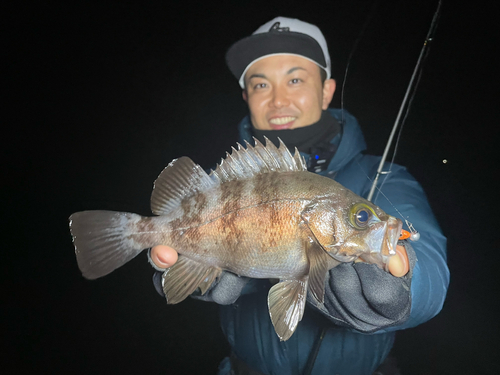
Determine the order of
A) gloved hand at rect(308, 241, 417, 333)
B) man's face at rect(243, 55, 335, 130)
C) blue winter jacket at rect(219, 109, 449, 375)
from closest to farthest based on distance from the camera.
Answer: gloved hand at rect(308, 241, 417, 333)
blue winter jacket at rect(219, 109, 449, 375)
man's face at rect(243, 55, 335, 130)

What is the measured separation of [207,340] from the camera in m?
3.02

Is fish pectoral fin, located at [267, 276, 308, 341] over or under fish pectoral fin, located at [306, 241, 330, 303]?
under

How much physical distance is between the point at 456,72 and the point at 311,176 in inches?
113

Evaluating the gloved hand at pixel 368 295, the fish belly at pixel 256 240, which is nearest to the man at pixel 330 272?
the gloved hand at pixel 368 295

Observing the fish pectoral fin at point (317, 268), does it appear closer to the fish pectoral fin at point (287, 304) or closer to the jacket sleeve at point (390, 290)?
the fish pectoral fin at point (287, 304)

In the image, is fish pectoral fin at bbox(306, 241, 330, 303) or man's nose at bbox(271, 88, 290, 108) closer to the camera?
fish pectoral fin at bbox(306, 241, 330, 303)

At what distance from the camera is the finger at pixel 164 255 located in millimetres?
724

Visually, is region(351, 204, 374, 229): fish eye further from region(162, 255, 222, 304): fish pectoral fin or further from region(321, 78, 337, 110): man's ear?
region(321, 78, 337, 110): man's ear

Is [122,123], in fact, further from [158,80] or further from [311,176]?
[311,176]

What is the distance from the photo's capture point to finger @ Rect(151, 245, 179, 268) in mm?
724

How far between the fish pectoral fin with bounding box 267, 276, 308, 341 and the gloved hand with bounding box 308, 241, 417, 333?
122 millimetres

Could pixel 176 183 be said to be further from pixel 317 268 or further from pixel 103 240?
pixel 317 268

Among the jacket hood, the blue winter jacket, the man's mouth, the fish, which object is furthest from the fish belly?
the man's mouth

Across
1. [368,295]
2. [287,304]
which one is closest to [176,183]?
[287,304]
